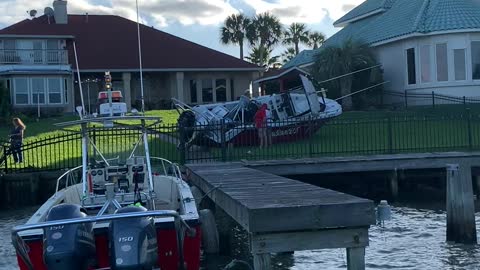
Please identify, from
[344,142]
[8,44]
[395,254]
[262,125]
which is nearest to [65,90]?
[8,44]

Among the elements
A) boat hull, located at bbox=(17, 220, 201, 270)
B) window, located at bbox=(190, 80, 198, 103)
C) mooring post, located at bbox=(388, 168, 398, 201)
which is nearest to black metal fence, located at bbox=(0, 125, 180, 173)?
mooring post, located at bbox=(388, 168, 398, 201)

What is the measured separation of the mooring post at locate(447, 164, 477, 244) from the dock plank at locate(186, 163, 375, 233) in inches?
148

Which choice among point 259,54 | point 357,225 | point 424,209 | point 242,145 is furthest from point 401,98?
point 259,54

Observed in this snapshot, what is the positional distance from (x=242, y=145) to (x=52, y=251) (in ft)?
46.7

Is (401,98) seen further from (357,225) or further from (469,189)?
(357,225)

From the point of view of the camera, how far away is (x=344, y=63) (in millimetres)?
36750

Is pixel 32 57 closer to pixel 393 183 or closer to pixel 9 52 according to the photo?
pixel 9 52

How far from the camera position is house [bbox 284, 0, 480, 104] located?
34656 mm

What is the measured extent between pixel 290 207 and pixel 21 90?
127ft

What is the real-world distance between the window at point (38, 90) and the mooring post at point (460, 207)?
1346 inches

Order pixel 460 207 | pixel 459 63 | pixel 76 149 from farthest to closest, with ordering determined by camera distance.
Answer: pixel 459 63 < pixel 76 149 < pixel 460 207

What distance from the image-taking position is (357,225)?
29.1ft

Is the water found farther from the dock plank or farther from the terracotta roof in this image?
the terracotta roof

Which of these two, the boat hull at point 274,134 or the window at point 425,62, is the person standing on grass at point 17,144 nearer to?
the boat hull at point 274,134
